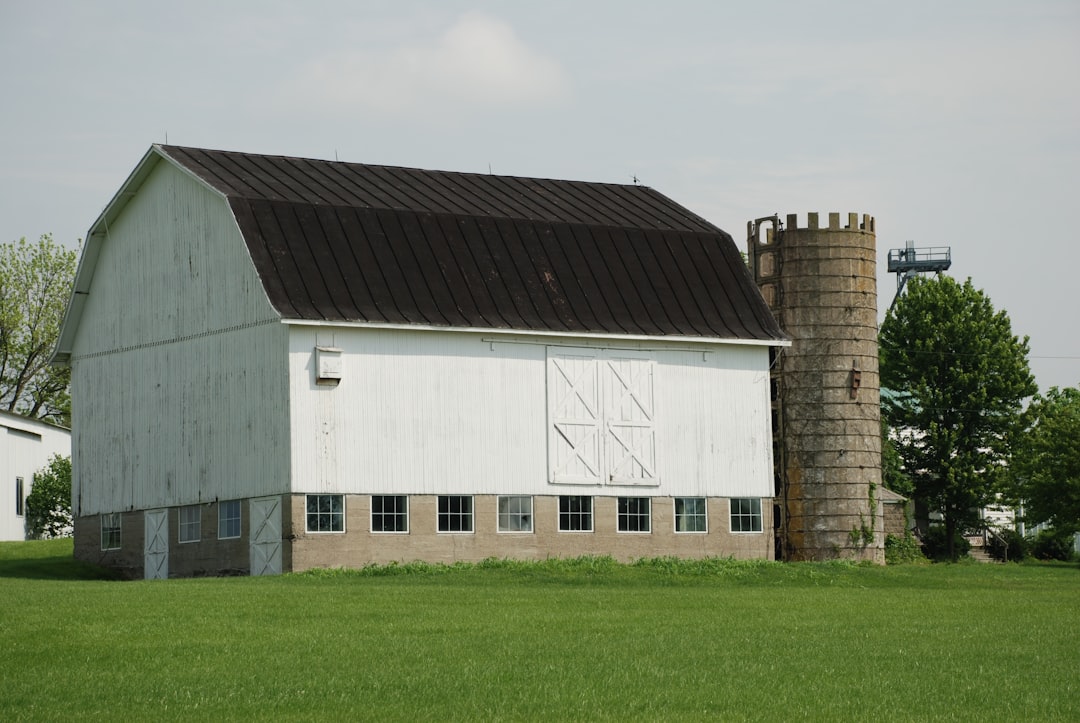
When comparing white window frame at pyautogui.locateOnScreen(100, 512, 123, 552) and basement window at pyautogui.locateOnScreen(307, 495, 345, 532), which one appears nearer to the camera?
basement window at pyautogui.locateOnScreen(307, 495, 345, 532)

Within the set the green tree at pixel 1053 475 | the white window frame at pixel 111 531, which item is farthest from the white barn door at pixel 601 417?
the green tree at pixel 1053 475

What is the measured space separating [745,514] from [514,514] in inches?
265

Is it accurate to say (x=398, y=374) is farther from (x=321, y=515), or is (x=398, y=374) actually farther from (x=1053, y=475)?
(x=1053, y=475)

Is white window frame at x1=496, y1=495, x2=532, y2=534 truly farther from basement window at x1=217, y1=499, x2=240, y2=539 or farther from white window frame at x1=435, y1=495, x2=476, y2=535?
basement window at x1=217, y1=499, x2=240, y2=539

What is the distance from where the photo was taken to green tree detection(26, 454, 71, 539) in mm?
59125

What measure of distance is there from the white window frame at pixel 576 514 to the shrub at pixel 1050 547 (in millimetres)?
29201

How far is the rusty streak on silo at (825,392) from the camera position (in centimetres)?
4525

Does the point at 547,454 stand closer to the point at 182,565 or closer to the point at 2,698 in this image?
the point at 182,565

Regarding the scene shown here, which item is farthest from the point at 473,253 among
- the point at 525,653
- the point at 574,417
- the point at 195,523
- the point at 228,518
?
the point at 525,653

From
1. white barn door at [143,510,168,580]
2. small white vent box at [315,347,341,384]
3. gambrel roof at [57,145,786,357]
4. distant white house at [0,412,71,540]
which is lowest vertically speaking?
white barn door at [143,510,168,580]

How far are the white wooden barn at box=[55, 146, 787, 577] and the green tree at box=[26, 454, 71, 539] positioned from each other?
1524cm

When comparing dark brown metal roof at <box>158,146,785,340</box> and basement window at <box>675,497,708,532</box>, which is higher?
dark brown metal roof at <box>158,146,785,340</box>

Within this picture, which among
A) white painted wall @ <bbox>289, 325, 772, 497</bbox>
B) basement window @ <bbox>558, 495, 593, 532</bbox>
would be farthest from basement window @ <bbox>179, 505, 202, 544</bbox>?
basement window @ <bbox>558, 495, 593, 532</bbox>

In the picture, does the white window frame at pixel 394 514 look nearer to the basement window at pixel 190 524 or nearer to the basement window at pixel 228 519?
the basement window at pixel 228 519
